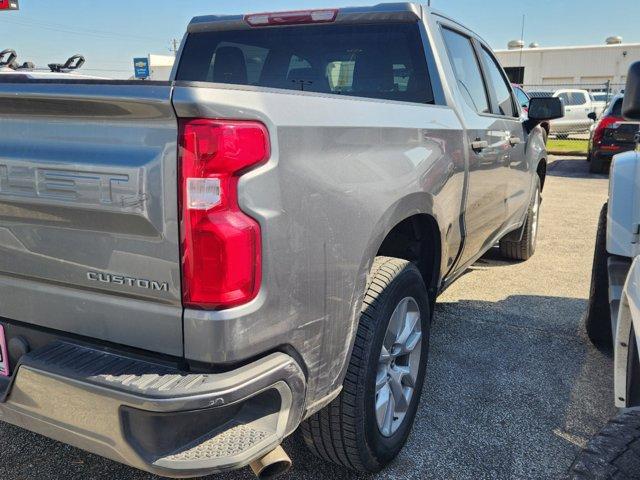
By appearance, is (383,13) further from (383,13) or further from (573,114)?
(573,114)

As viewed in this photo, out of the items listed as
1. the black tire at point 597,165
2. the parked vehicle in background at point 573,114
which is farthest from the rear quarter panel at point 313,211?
the parked vehicle in background at point 573,114

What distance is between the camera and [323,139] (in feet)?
5.99

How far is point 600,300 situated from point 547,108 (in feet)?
5.10

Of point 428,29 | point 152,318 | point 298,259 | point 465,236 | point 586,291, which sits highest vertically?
point 428,29

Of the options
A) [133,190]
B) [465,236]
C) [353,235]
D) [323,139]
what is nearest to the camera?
[133,190]

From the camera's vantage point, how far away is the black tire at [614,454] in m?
1.56

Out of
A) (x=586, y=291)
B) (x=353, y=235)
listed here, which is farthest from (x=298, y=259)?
(x=586, y=291)

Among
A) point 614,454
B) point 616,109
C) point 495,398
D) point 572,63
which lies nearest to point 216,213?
point 614,454

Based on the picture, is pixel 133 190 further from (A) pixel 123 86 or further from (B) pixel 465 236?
(B) pixel 465 236

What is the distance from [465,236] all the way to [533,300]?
173 centimetres

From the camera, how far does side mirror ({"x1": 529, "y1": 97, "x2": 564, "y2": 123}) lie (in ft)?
14.3

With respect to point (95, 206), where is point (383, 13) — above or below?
above

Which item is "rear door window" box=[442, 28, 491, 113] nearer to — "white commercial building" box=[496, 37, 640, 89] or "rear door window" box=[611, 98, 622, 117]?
"rear door window" box=[611, 98, 622, 117]

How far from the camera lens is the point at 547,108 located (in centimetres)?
437
